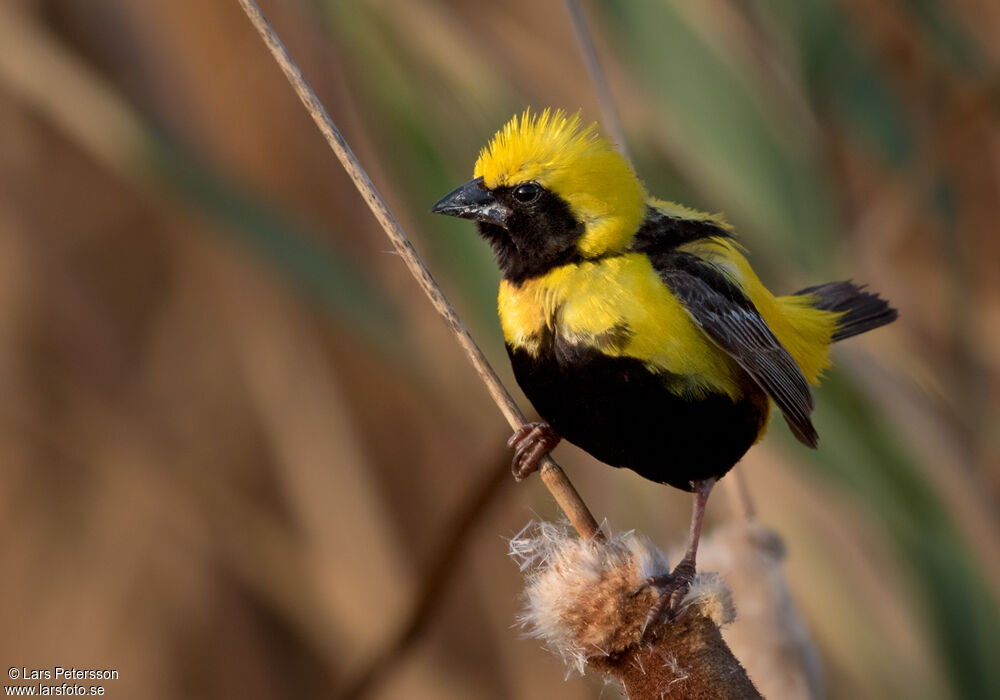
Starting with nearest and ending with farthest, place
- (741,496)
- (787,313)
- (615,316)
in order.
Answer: (615,316), (741,496), (787,313)

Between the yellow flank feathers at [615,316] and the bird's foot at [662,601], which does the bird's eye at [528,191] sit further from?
the bird's foot at [662,601]

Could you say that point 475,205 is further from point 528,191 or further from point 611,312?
point 611,312

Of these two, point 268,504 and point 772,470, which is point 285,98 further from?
point 772,470

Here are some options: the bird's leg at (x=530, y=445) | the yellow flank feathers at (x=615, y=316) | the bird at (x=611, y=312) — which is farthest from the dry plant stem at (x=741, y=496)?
the bird's leg at (x=530, y=445)

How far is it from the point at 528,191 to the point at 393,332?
62 cm

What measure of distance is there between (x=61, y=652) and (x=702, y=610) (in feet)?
7.41

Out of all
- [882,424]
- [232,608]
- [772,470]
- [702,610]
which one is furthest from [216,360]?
[702,610]

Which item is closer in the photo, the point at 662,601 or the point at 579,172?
the point at 662,601

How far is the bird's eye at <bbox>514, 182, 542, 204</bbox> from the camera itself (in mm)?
1694

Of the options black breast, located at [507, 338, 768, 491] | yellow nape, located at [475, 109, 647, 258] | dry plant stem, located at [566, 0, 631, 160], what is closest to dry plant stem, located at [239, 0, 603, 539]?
black breast, located at [507, 338, 768, 491]

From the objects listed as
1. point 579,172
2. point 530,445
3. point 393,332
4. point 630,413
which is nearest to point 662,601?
point 630,413

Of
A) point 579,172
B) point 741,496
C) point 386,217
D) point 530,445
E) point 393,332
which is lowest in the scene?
point 741,496

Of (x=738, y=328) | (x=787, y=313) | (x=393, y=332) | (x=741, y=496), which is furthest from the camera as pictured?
(x=393, y=332)

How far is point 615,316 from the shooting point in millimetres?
1619
